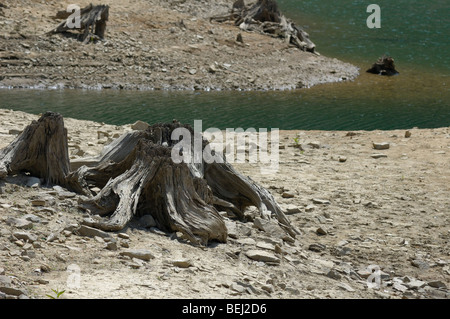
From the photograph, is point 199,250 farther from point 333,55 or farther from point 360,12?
point 360,12

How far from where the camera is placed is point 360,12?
42.7 meters

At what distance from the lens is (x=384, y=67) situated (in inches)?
1162

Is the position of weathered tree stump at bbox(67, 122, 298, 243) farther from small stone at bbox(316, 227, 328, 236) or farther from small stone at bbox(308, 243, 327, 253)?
small stone at bbox(316, 227, 328, 236)

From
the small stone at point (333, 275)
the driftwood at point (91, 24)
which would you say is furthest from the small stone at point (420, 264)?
the driftwood at point (91, 24)

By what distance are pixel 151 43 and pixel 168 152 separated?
19.7 metres

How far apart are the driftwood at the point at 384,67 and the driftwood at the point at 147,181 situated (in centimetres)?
2104

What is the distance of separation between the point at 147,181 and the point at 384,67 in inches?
901

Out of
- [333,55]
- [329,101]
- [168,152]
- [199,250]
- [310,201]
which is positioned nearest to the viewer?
[199,250]

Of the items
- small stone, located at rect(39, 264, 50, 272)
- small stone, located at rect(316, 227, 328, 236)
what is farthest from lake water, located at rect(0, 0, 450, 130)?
small stone, located at rect(39, 264, 50, 272)

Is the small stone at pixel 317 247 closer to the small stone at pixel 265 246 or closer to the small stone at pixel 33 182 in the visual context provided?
the small stone at pixel 265 246

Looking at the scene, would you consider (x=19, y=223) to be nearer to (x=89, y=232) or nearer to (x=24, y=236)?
(x=24, y=236)

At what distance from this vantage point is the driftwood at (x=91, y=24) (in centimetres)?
2633
